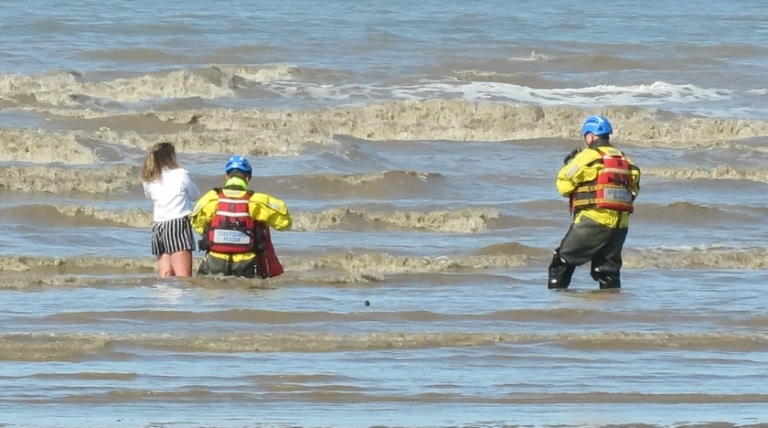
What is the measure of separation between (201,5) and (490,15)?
6.33 meters

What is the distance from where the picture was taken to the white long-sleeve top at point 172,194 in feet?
36.0

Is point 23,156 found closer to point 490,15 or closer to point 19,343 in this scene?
point 19,343

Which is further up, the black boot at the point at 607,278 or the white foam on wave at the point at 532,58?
the white foam on wave at the point at 532,58

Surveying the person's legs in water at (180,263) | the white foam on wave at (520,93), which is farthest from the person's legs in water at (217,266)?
the white foam on wave at (520,93)

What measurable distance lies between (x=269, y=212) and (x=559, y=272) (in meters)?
1.98

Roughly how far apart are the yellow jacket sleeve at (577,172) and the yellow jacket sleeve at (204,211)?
7.51ft

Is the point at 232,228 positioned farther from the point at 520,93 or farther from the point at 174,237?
the point at 520,93

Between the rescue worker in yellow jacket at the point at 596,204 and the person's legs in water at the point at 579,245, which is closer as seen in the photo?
the rescue worker in yellow jacket at the point at 596,204

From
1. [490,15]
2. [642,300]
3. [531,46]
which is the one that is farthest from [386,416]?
[490,15]

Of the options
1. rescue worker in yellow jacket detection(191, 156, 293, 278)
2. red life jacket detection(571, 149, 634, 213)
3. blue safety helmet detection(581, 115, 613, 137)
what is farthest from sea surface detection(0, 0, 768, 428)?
blue safety helmet detection(581, 115, 613, 137)

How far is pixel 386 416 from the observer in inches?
263

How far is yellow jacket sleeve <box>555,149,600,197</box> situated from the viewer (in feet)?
35.3

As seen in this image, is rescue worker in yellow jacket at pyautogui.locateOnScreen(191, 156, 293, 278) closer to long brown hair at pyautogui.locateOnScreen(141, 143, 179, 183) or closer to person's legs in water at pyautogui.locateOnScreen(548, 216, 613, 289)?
long brown hair at pyautogui.locateOnScreen(141, 143, 179, 183)

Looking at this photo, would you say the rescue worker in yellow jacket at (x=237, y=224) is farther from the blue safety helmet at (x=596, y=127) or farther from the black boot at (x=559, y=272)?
the blue safety helmet at (x=596, y=127)
